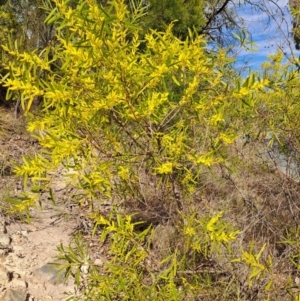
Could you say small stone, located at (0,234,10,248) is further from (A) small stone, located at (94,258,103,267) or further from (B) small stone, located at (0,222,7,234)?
(A) small stone, located at (94,258,103,267)

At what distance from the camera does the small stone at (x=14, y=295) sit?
109 inches

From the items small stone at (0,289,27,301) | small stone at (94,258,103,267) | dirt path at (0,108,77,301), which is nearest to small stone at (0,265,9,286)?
dirt path at (0,108,77,301)

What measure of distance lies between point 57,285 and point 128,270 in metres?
1.22

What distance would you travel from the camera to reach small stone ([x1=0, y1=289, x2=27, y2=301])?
276 centimetres

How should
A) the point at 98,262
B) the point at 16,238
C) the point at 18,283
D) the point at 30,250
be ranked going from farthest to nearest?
the point at 16,238
the point at 30,250
the point at 98,262
the point at 18,283

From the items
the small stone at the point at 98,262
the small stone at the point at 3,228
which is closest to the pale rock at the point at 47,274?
the small stone at the point at 98,262

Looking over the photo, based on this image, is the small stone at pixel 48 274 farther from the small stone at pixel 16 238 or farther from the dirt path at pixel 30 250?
the small stone at pixel 16 238

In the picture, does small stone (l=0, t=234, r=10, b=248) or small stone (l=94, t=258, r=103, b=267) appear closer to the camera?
small stone (l=94, t=258, r=103, b=267)

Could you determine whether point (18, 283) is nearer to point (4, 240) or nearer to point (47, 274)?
point (47, 274)

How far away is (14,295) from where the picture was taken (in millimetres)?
2791

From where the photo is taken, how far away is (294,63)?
2543 millimetres

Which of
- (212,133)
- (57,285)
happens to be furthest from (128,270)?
(57,285)

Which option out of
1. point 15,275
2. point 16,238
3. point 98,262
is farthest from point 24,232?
point 98,262

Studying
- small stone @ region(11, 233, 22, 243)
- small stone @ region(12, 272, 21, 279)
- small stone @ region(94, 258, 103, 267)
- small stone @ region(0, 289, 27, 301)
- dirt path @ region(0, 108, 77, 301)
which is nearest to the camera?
small stone @ region(0, 289, 27, 301)
